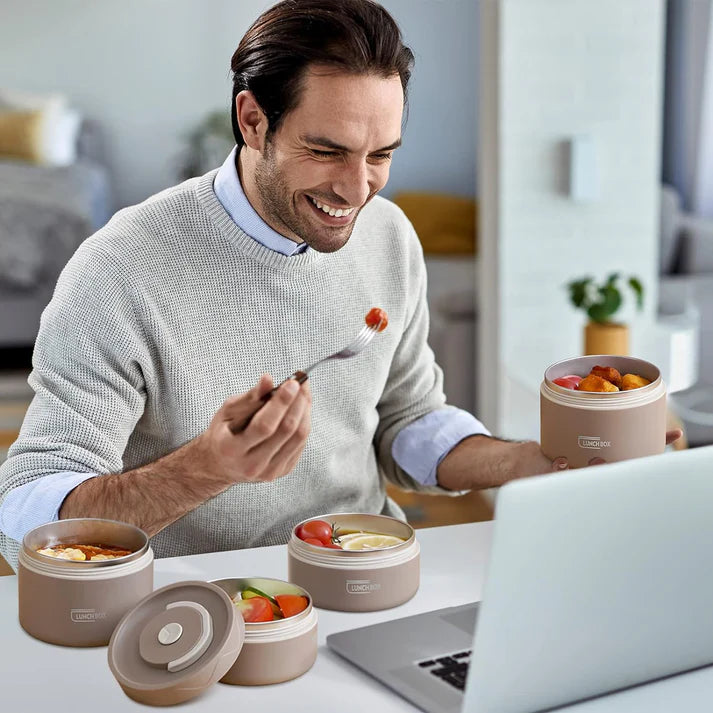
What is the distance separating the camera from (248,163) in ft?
5.32

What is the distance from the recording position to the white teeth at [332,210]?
5.04 ft

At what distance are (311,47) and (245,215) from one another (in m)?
0.27

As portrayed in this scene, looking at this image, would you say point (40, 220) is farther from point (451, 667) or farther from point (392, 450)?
point (451, 667)

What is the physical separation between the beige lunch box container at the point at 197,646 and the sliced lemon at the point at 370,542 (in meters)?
0.19

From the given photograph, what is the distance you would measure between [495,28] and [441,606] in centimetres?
261

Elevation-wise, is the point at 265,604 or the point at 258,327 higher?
the point at 258,327

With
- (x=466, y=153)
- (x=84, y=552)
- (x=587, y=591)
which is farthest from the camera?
(x=466, y=153)

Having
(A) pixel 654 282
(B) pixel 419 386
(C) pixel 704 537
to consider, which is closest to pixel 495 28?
(A) pixel 654 282

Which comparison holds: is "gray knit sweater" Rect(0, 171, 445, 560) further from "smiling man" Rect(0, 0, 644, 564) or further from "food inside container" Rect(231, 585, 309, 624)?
"food inside container" Rect(231, 585, 309, 624)

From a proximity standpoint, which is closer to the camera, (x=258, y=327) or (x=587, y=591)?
(x=587, y=591)

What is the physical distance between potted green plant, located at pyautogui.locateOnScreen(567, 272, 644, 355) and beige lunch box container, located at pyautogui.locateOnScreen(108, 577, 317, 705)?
8.54 feet

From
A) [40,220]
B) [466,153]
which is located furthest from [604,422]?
[40,220]

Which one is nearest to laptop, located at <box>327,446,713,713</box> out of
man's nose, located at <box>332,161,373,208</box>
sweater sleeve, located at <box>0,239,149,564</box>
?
sweater sleeve, located at <box>0,239,149,564</box>

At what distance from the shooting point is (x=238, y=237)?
5.26ft
